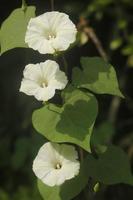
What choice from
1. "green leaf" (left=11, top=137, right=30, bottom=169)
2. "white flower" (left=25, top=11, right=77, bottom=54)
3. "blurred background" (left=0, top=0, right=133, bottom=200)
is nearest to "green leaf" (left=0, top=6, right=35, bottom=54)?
"white flower" (left=25, top=11, right=77, bottom=54)

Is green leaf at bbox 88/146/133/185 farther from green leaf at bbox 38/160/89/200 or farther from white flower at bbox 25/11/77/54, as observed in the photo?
white flower at bbox 25/11/77/54

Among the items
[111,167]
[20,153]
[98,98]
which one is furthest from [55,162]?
[98,98]

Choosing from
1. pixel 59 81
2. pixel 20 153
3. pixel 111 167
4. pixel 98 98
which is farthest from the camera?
pixel 98 98

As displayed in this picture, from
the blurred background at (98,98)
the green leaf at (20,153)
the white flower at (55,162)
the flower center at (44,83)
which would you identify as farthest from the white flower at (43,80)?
the green leaf at (20,153)

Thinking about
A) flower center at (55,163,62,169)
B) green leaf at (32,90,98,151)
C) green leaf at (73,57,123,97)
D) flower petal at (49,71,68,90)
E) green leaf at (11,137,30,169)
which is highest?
flower petal at (49,71,68,90)

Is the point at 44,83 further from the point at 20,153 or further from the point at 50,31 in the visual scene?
the point at 20,153

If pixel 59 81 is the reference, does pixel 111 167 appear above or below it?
below

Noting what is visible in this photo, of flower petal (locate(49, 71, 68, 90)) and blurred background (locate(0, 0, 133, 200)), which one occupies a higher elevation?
flower petal (locate(49, 71, 68, 90))
